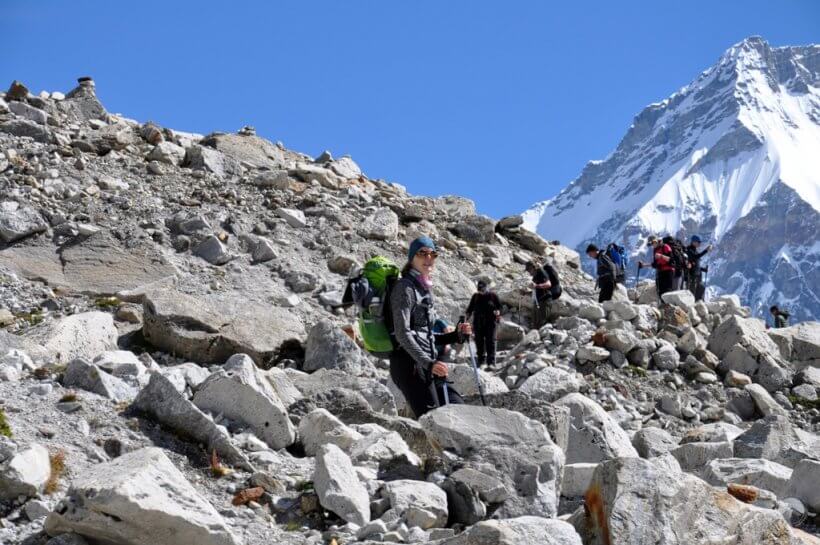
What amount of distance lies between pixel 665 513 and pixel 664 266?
15732mm

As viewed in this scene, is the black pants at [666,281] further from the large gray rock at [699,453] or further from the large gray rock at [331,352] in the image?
the large gray rock at [699,453]

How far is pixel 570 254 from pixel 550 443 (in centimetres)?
2155

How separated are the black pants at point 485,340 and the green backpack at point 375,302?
26.2ft

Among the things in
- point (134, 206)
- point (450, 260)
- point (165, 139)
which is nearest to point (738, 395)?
point (450, 260)

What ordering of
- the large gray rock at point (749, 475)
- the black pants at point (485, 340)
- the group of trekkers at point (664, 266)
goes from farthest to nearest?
the group of trekkers at point (664, 266), the black pants at point (485, 340), the large gray rock at point (749, 475)

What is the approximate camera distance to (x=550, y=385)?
13188 mm

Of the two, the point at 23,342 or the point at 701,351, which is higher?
the point at 701,351

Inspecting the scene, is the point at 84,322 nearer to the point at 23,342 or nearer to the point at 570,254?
the point at 23,342

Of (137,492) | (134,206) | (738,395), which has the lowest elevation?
(137,492)

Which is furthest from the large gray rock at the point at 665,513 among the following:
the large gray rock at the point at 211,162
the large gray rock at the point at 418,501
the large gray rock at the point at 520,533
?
the large gray rock at the point at 211,162

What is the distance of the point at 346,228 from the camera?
2170cm

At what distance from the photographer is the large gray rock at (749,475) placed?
7703 mm

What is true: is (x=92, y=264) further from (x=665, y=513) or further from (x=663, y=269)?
(x=665, y=513)

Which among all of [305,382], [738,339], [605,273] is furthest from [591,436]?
[605,273]
